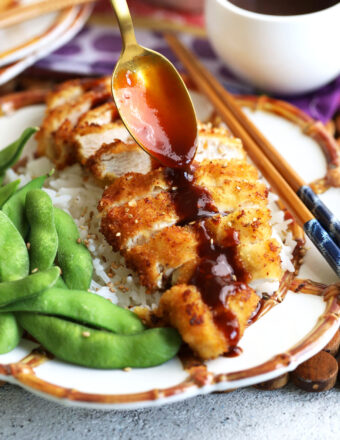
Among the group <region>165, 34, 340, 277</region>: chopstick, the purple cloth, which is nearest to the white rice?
<region>165, 34, 340, 277</region>: chopstick

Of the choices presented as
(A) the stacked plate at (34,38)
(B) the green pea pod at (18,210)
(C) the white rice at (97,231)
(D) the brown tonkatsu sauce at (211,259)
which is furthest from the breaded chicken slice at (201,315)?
(A) the stacked plate at (34,38)

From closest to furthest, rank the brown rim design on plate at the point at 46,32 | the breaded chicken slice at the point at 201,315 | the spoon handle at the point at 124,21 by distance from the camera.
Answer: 1. the breaded chicken slice at the point at 201,315
2. the spoon handle at the point at 124,21
3. the brown rim design on plate at the point at 46,32

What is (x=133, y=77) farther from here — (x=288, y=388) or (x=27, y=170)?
(x=288, y=388)

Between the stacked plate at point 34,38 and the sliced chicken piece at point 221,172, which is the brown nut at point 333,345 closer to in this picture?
the sliced chicken piece at point 221,172

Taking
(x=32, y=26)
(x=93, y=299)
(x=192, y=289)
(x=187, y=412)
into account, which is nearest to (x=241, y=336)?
(x=192, y=289)

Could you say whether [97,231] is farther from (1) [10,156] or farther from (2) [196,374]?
(2) [196,374]

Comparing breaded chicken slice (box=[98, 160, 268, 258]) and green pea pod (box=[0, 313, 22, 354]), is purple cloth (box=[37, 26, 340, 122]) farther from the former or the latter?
green pea pod (box=[0, 313, 22, 354])
